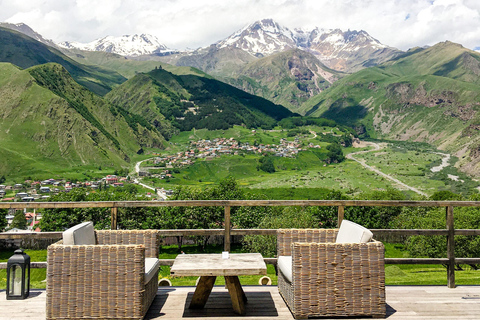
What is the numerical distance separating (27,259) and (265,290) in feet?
11.9

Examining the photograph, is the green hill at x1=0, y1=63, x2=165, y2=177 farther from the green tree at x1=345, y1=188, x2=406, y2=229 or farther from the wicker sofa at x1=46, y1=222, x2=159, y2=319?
the wicker sofa at x1=46, y1=222, x2=159, y2=319

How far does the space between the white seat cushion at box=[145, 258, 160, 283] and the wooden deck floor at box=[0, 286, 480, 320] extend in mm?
489

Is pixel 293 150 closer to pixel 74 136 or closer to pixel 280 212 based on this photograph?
pixel 74 136

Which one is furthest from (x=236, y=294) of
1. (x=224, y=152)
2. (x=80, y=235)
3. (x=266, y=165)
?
(x=224, y=152)

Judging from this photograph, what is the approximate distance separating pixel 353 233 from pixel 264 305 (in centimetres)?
163

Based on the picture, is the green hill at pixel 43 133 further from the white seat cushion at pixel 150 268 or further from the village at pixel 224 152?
the white seat cushion at pixel 150 268

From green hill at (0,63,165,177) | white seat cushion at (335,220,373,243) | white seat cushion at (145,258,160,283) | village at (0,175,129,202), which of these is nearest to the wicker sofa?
white seat cushion at (145,258,160,283)

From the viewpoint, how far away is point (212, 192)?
60594mm

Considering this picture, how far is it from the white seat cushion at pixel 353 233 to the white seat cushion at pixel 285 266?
901 millimetres

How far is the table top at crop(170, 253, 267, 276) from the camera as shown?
4875 millimetres

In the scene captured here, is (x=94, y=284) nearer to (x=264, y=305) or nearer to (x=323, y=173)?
(x=264, y=305)

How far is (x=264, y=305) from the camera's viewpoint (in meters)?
5.68

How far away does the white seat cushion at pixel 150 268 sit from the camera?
5.25m

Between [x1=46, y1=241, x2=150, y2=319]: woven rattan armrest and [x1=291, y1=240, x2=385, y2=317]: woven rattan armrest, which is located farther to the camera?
[x1=291, y1=240, x2=385, y2=317]: woven rattan armrest
